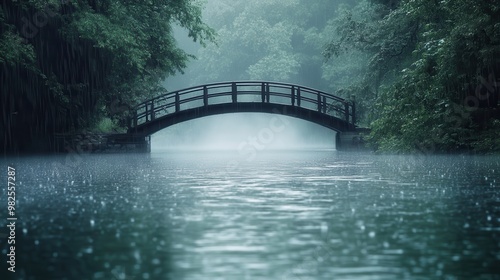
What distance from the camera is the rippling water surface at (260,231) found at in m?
5.45

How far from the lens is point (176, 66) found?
124 ft

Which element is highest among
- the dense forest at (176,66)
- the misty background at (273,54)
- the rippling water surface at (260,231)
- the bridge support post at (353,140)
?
the misty background at (273,54)

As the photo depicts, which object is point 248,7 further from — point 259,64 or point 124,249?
point 124,249

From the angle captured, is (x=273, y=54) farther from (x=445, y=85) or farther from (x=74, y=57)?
(x=445, y=85)

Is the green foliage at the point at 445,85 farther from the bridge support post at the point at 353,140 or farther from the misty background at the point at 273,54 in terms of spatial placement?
the misty background at the point at 273,54

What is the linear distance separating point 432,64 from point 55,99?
14791 millimetres

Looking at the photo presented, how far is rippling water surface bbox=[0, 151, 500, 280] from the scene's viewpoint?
545cm

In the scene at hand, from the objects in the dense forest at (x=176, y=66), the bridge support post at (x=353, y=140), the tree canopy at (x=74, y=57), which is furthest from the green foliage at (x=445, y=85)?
the tree canopy at (x=74, y=57)

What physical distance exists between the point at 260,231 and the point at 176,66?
3110 cm

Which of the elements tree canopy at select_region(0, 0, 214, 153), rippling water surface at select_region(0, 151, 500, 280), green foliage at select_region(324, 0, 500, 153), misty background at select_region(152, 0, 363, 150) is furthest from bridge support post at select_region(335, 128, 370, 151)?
rippling water surface at select_region(0, 151, 500, 280)

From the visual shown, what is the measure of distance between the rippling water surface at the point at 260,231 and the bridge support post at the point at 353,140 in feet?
85.2

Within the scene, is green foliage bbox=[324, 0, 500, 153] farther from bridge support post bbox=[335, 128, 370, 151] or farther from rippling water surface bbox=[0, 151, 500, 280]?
rippling water surface bbox=[0, 151, 500, 280]

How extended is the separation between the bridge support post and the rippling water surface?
25976mm

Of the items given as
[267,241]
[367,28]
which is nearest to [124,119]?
[367,28]
